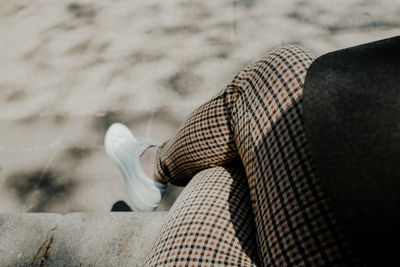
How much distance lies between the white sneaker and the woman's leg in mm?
442

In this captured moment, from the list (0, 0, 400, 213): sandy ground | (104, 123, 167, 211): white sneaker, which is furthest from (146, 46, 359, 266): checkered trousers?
(0, 0, 400, 213): sandy ground

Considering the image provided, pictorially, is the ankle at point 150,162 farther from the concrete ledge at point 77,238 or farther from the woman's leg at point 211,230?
the woman's leg at point 211,230

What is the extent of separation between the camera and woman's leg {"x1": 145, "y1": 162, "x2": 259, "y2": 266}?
0.62 meters

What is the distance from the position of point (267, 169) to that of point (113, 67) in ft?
5.39

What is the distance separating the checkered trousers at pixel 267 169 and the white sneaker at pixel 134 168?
0.36m

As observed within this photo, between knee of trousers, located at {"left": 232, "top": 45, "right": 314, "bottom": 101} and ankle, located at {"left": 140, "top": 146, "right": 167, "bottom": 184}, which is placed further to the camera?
ankle, located at {"left": 140, "top": 146, "right": 167, "bottom": 184}

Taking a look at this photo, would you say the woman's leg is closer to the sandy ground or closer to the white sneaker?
the white sneaker

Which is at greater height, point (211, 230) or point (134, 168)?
point (211, 230)

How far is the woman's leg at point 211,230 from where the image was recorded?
0.62 metres

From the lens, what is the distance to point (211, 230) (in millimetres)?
650

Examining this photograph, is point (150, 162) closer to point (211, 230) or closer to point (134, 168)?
point (134, 168)

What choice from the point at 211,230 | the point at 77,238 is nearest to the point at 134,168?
the point at 77,238

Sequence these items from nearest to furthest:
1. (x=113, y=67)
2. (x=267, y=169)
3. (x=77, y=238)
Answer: (x=267, y=169) → (x=77, y=238) → (x=113, y=67)

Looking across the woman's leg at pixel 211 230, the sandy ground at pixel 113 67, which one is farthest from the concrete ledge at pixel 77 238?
the sandy ground at pixel 113 67
